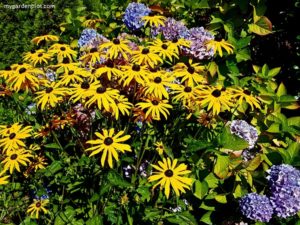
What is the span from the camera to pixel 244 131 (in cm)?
236

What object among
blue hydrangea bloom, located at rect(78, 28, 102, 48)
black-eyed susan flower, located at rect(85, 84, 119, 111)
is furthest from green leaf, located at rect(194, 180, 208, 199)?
blue hydrangea bloom, located at rect(78, 28, 102, 48)

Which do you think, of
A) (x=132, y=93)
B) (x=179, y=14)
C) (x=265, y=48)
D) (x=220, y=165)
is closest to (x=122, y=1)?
(x=179, y=14)

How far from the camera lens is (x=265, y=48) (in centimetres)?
354

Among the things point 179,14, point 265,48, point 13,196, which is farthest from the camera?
point 265,48

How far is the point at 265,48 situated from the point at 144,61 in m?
1.76

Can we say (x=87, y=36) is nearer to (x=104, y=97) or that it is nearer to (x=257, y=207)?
(x=104, y=97)

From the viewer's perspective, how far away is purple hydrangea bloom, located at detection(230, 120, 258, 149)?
236cm

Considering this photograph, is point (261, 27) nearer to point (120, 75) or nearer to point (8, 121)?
point (120, 75)

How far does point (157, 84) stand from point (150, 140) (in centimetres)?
50

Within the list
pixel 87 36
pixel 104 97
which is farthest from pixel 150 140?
pixel 87 36

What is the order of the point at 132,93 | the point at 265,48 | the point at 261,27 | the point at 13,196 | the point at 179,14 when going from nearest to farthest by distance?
the point at 132,93, the point at 13,196, the point at 261,27, the point at 179,14, the point at 265,48

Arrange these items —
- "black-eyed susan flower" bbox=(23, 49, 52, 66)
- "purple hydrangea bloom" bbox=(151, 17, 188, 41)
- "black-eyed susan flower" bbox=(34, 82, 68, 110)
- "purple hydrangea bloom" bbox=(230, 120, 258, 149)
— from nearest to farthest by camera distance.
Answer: "black-eyed susan flower" bbox=(34, 82, 68, 110) < "black-eyed susan flower" bbox=(23, 49, 52, 66) < "purple hydrangea bloom" bbox=(230, 120, 258, 149) < "purple hydrangea bloom" bbox=(151, 17, 188, 41)

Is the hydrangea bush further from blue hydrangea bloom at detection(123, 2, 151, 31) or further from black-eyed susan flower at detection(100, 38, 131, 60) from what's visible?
blue hydrangea bloom at detection(123, 2, 151, 31)

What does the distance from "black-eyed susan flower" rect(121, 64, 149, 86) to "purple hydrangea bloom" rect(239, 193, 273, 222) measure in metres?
0.79
